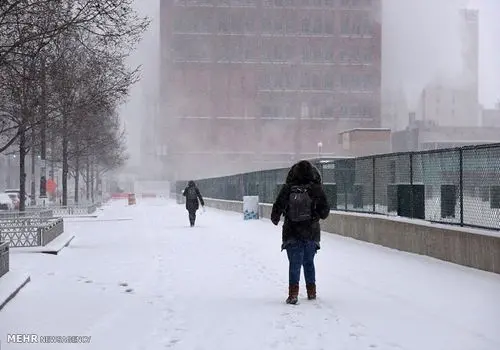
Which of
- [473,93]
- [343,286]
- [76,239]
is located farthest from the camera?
[473,93]

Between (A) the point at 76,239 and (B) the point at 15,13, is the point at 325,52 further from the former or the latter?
(B) the point at 15,13

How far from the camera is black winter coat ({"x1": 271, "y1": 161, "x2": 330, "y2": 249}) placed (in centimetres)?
877

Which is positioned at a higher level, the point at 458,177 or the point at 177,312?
the point at 458,177

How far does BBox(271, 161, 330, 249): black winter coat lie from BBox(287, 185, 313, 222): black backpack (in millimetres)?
80

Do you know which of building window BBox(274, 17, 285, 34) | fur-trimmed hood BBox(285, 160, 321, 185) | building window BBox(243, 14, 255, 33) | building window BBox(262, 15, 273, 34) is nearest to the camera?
fur-trimmed hood BBox(285, 160, 321, 185)

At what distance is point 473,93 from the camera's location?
10262cm

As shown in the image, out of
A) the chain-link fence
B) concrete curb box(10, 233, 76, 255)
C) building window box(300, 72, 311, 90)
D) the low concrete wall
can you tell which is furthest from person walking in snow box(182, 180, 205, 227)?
building window box(300, 72, 311, 90)

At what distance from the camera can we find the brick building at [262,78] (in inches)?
3841

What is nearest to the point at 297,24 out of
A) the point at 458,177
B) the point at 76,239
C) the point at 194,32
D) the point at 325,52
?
the point at 325,52

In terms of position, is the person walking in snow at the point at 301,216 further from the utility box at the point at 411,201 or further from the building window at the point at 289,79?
the building window at the point at 289,79

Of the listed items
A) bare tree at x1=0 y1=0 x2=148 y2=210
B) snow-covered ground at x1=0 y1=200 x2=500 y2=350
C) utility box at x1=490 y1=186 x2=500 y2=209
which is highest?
bare tree at x1=0 y1=0 x2=148 y2=210

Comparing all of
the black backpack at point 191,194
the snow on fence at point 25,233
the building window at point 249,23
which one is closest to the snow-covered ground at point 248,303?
the snow on fence at point 25,233

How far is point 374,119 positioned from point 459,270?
88.1 m

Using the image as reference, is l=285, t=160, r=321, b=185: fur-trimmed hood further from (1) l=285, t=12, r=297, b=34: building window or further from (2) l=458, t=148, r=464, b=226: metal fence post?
(1) l=285, t=12, r=297, b=34: building window
